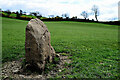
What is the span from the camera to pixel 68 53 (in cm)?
795

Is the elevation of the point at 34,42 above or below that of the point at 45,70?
above

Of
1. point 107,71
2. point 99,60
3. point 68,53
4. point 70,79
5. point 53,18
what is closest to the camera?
point 70,79

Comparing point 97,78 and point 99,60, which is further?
point 99,60

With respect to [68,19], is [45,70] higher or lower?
lower

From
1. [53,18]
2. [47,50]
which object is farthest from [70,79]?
[53,18]

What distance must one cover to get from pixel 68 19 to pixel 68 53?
43.9 m

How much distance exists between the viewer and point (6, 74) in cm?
522

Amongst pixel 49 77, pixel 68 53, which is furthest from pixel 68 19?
pixel 49 77

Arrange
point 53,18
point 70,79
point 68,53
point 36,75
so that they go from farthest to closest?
1. point 53,18
2. point 68,53
3. point 36,75
4. point 70,79

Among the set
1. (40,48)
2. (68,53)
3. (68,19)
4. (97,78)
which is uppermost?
(68,19)

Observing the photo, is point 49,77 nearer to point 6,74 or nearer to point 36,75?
point 36,75

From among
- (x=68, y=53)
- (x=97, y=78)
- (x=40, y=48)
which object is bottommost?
(x=97, y=78)

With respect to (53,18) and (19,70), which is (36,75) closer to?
(19,70)

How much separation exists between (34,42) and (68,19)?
46.8m
